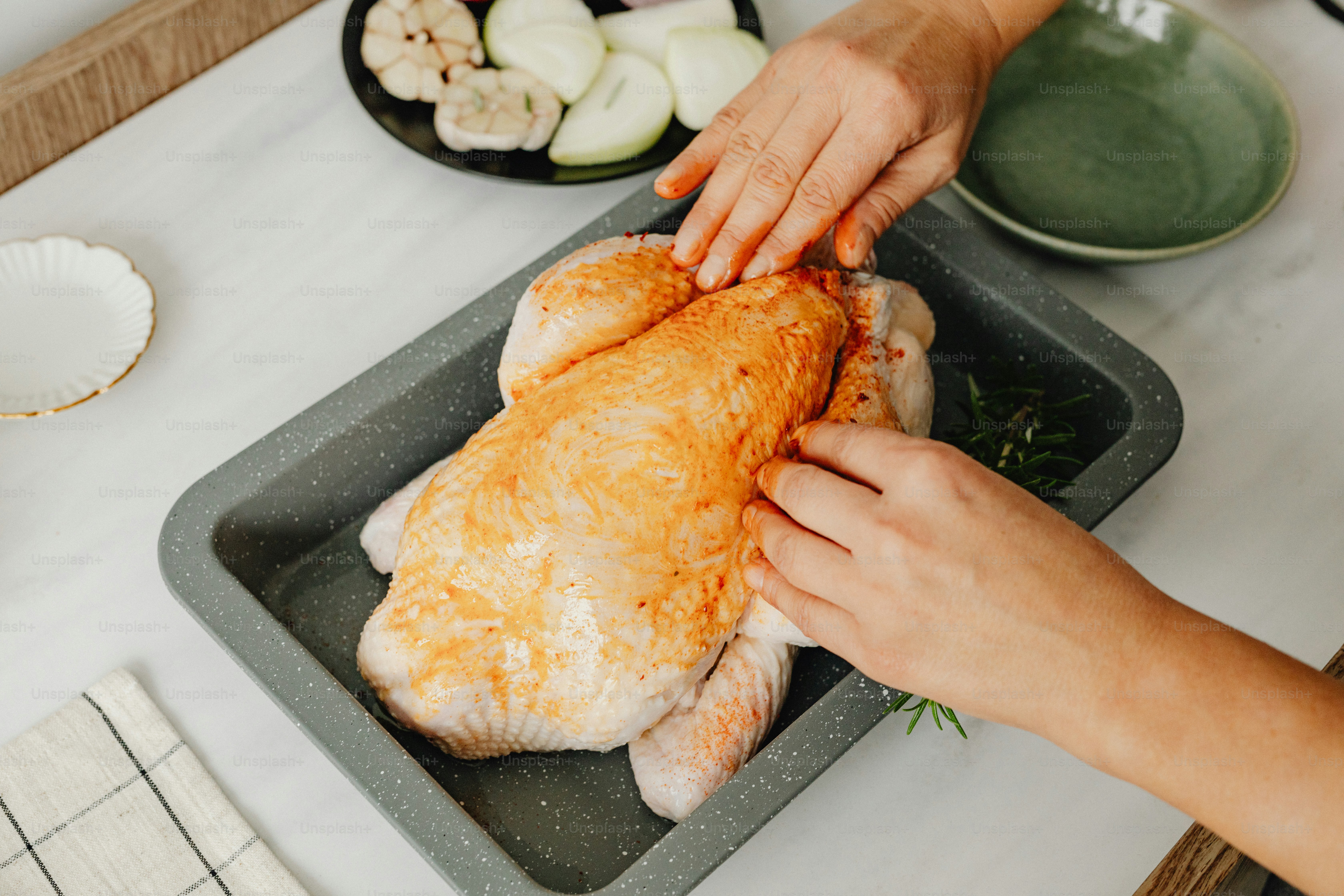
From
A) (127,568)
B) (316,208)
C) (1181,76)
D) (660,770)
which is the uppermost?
(1181,76)

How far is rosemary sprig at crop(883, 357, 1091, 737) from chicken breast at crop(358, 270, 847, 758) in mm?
313

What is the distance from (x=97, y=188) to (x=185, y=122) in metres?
0.16

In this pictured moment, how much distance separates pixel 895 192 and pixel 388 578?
77 centimetres

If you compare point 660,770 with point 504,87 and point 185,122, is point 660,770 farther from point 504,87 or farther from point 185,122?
point 185,122

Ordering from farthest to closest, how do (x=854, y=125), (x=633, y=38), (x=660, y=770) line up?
(x=633, y=38) → (x=854, y=125) → (x=660, y=770)

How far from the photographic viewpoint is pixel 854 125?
108 centimetres

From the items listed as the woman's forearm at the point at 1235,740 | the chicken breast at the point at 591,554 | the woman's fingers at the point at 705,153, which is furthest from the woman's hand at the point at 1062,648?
the woman's fingers at the point at 705,153

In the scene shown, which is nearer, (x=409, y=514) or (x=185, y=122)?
(x=409, y=514)

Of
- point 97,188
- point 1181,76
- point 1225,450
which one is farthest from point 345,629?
point 1181,76

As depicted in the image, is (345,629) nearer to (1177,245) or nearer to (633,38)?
(633,38)

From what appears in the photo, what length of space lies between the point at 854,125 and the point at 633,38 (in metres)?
0.53

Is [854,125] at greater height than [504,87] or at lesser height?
greater

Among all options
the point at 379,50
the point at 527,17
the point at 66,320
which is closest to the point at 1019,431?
the point at 527,17

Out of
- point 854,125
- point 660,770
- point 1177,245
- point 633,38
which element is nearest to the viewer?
point 660,770
